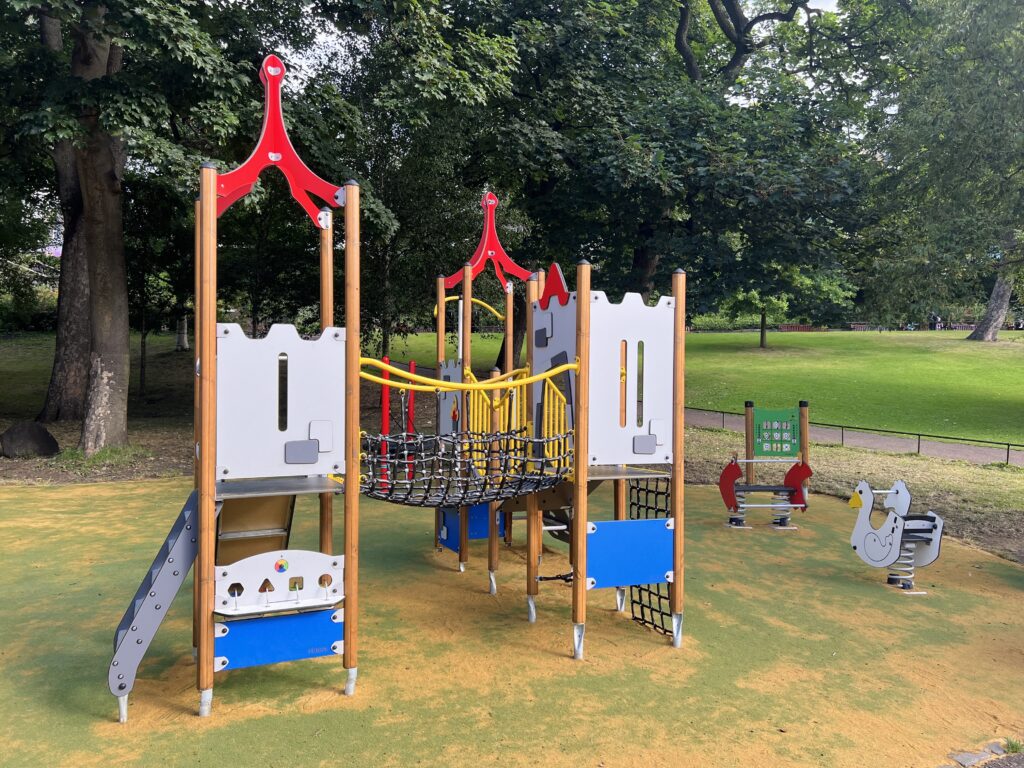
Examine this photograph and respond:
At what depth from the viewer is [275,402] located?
4.06m

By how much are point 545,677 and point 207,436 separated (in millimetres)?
2368

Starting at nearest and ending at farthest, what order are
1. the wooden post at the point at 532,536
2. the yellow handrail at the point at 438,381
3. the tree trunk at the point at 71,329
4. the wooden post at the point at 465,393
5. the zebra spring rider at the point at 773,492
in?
the yellow handrail at the point at 438,381
the wooden post at the point at 532,536
the wooden post at the point at 465,393
the zebra spring rider at the point at 773,492
the tree trunk at the point at 71,329

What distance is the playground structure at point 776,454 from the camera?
28.7 ft

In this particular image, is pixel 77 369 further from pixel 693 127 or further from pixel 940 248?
pixel 940 248

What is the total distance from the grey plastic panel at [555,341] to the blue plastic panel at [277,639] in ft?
7.24

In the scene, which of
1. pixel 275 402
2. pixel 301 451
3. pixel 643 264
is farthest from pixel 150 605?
pixel 643 264

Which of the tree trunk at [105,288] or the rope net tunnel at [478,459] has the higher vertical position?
the tree trunk at [105,288]

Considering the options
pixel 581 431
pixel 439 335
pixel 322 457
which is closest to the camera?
pixel 322 457

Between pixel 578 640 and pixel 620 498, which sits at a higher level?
pixel 620 498

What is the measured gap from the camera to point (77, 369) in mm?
16000

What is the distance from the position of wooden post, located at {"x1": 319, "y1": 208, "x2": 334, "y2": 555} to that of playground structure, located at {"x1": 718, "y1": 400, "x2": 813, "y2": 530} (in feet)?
17.7

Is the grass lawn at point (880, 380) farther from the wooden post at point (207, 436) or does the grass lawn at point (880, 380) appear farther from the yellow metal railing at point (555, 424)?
the wooden post at point (207, 436)

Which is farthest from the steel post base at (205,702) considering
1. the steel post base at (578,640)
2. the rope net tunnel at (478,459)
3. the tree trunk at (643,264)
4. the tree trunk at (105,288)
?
the tree trunk at (643,264)

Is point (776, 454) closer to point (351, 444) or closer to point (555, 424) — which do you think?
point (555, 424)
